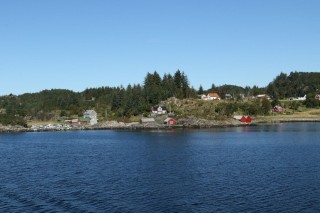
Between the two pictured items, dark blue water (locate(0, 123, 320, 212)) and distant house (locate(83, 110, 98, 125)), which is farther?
distant house (locate(83, 110, 98, 125))

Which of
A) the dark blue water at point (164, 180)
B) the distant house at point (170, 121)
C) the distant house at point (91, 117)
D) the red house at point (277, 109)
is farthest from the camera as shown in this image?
the red house at point (277, 109)

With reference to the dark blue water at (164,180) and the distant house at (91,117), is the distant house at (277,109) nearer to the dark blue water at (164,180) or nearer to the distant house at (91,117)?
the distant house at (91,117)

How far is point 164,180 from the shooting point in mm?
47812

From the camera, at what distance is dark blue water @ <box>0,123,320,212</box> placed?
119 feet

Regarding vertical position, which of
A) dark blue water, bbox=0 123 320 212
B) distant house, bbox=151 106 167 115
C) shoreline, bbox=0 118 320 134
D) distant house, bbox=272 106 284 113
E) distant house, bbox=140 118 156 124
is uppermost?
distant house, bbox=151 106 167 115

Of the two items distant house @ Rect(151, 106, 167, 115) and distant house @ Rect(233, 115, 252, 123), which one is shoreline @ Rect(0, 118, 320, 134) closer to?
distant house @ Rect(233, 115, 252, 123)

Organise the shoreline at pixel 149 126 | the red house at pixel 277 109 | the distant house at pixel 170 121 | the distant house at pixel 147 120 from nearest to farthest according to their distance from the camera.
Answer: the shoreline at pixel 149 126
the distant house at pixel 170 121
the distant house at pixel 147 120
the red house at pixel 277 109

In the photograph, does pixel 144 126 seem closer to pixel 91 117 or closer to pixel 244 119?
pixel 91 117

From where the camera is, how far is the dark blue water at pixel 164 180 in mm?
36344

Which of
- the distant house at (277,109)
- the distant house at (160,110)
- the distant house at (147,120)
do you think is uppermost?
the distant house at (160,110)

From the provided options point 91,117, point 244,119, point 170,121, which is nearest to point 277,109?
point 244,119

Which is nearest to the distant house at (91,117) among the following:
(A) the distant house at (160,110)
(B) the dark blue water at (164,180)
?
(A) the distant house at (160,110)

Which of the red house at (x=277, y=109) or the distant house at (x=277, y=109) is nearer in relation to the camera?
the distant house at (x=277, y=109)

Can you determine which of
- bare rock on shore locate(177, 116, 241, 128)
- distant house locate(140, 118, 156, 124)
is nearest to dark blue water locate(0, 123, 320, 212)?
bare rock on shore locate(177, 116, 241, 128)
